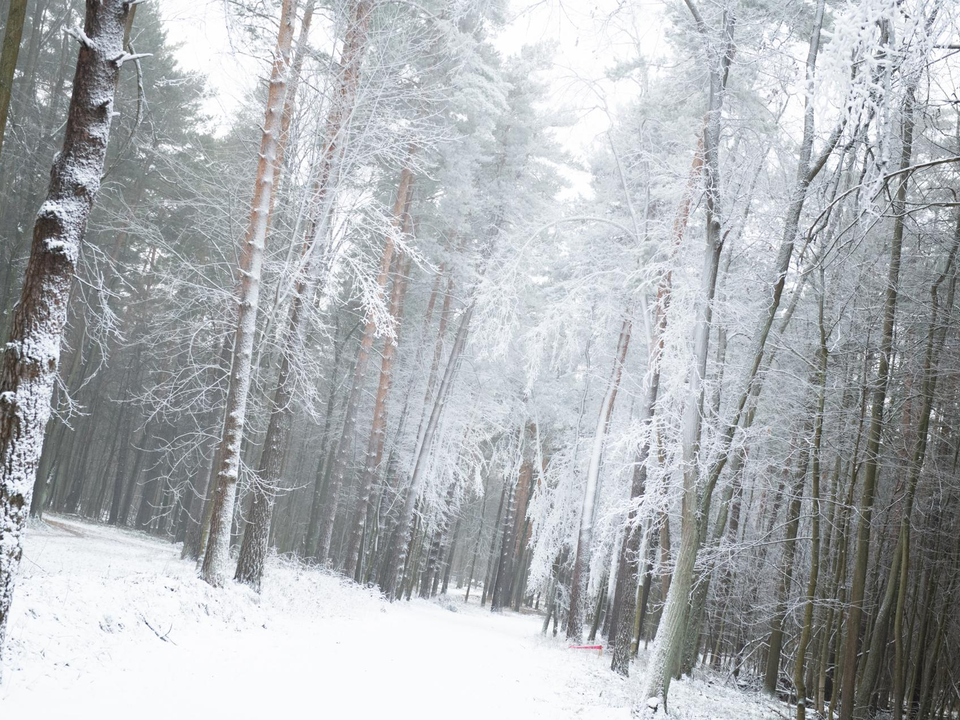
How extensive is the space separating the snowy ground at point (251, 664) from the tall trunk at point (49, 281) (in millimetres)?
890

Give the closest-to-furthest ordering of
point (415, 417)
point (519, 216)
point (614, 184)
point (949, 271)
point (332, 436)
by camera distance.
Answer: point (949, 271)
point (614, 184)
point (519, 216)
point (415, 417)
point (332, 436)

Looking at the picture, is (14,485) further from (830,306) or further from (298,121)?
(830,306)

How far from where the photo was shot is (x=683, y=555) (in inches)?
310

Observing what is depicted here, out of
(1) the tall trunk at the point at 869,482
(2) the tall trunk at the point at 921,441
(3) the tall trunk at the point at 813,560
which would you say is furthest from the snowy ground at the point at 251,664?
(2) the tall trunk at the point at 921,441

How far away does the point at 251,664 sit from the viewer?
6.25 m

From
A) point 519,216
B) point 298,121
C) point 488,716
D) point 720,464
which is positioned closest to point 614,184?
point 519,216

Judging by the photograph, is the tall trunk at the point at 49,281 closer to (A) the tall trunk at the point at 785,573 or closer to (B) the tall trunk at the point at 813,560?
(B) the tall trunk at the point at 813,560

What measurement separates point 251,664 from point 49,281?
3976 mm

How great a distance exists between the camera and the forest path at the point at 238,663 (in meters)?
4.55

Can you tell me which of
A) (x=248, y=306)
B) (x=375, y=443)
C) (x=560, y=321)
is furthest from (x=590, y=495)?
(x=248, y=306)

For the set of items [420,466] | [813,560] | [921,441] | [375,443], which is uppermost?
[921,441]

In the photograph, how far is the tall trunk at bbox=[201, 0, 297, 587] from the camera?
9.35 meters

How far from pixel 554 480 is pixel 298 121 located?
11.6 metres

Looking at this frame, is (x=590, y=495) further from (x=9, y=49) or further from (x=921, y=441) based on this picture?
(x=9, y=49)
